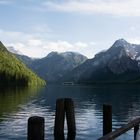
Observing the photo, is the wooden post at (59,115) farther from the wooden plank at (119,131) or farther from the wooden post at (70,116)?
the wooden plank at (119,131)

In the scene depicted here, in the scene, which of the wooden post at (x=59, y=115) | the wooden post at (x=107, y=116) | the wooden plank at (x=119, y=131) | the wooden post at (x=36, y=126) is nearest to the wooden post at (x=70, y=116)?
the wooden post at (x=59, y=115)

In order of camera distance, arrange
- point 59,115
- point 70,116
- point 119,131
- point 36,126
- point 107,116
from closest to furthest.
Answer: point 36,126
point 119,131
point 107,116
point 59,115
point 70,116

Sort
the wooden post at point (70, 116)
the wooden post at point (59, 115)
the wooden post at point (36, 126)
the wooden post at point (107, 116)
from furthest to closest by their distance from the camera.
Result: the wooden post at point (70, 116)
the wooden post at point (59, 115)
the wooden post at point (107, 116)
the wooden post at point (36, 126)

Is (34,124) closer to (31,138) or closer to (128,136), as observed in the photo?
(31,138)

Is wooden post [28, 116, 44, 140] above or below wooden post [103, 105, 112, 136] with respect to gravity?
above

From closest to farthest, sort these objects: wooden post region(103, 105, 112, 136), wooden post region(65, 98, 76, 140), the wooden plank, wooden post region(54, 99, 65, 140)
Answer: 1. the wooden plank
2. wooden post region(103, 105, 112, 136)
3. wooden post region(54, 99, 65, 140)
4. wooden post region(65, 98, 76, 140)

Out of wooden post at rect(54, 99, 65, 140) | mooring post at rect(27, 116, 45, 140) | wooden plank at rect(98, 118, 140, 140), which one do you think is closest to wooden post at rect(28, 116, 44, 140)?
mooring post at rect(27, 116, 45, 140)

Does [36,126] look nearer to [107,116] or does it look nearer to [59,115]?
[107,116]

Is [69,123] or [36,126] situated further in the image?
[69,123]

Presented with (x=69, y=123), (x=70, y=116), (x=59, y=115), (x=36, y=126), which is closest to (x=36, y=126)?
(x=36, y=126)

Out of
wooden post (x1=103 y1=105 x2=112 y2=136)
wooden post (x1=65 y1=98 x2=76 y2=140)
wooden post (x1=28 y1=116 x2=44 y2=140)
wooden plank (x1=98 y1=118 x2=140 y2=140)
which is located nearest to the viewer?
wooden plank (x1=98 y1=118 x2=140 y2=140)

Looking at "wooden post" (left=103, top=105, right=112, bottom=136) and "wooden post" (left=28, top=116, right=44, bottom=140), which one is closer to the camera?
"wooden post" (left=28, top=116, right=44, bottom=140)

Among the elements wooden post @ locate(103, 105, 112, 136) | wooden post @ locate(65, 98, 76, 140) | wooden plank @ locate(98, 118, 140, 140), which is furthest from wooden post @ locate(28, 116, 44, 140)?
wooden post @ locate(65, 98, 76, 140)

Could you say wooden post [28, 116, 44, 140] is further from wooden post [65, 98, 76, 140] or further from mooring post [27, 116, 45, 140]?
wooden post [65, 98, 76, 140]
